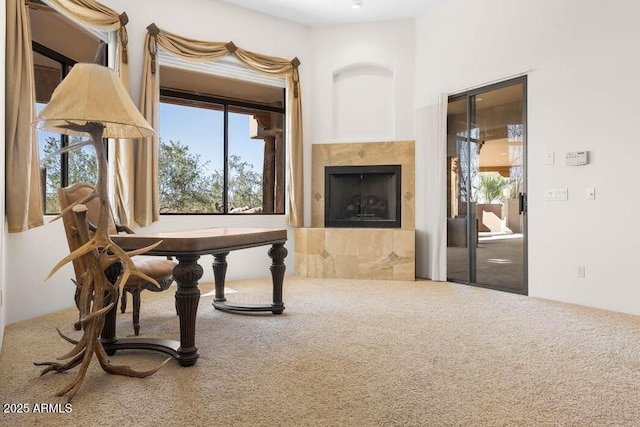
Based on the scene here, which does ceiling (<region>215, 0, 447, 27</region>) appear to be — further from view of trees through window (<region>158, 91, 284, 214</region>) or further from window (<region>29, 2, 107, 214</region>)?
window (<region>29, 2, 107, 214</region>)

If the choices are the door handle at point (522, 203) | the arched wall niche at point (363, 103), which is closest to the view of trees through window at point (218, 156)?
the arched wall niche at point (363, 103)

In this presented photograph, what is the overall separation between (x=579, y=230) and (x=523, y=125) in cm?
120

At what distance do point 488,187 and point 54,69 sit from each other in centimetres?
437

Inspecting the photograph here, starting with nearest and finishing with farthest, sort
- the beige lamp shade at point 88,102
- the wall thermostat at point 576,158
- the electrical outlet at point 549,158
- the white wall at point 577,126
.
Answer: the beige lamp shade at point 88,102 < the white wall at point 577,126 < the wall thermostat at point 576,158 < the electrical outlet at point 549,158

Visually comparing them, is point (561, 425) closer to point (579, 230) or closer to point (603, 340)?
point (603, 340)

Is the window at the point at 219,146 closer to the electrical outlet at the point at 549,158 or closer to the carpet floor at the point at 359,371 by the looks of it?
the carpet floor at the point at 359,371

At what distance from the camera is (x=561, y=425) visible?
5.69 ft

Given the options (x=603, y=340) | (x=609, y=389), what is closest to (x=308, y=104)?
(x=603, y=340)

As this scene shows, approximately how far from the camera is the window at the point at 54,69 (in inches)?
150

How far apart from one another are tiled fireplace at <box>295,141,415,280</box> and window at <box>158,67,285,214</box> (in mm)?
553

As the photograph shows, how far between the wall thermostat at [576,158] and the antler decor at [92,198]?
359cm

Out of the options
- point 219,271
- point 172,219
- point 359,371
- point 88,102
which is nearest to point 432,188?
point 219,271

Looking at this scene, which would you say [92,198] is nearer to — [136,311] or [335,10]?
[136,311]

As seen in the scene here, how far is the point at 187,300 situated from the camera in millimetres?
2438
